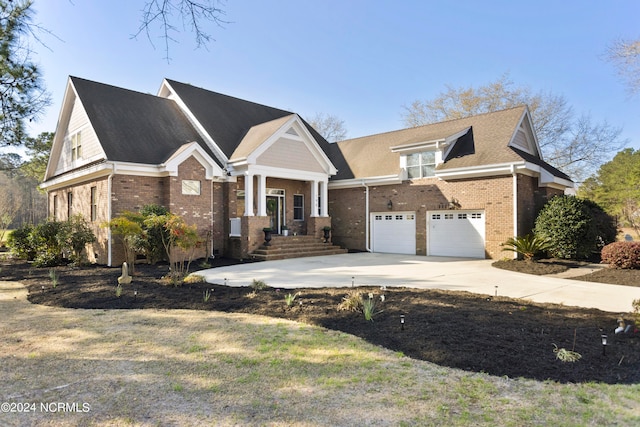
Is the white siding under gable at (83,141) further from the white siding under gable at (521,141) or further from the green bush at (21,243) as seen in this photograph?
the white siding under gable at (521,141)

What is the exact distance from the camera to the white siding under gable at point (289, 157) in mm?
16391

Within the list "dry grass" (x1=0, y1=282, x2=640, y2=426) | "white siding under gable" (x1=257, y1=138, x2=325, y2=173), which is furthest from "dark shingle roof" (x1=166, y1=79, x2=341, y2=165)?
"dry grass" (x1=0, y1=282, x2=640, y2=426)

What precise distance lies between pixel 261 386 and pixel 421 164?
15.1 m

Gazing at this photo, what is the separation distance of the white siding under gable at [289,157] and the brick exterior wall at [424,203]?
8.72 feet

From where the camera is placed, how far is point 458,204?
15.7m

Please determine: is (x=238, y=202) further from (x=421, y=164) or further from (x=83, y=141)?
(x=421, y=164)

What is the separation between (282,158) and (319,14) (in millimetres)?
9917

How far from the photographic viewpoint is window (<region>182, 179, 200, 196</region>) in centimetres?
1472

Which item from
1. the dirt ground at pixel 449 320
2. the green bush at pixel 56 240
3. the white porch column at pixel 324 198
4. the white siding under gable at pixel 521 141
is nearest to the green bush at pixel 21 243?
the green bush at pixel 56 240

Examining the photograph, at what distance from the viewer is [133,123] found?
51.6 ft

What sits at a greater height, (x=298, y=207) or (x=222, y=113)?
(x=222, y=113)

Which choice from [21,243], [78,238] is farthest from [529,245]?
[21,243]

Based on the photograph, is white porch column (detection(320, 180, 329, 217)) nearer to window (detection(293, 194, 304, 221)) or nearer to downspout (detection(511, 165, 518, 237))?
window (detection(293, 194, 304, 221))

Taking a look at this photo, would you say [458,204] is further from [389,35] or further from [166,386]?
[166,386]
